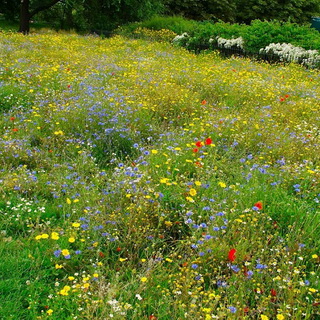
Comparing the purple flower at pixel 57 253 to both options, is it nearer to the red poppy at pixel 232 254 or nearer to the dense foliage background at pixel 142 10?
the red poppy at pixel 232 254

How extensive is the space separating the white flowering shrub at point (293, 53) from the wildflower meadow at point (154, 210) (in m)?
5.54

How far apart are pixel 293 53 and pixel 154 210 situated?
35.2 feet

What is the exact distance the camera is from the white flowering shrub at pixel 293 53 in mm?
11719

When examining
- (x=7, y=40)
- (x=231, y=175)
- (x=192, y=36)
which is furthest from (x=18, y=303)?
(x=192, y=36)

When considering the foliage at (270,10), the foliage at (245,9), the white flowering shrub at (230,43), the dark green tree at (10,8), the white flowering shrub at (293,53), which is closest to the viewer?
the white flowering shrub at (293,53)

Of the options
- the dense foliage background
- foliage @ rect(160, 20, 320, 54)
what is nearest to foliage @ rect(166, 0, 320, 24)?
the dense foliage background

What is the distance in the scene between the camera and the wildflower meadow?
98.5 inches

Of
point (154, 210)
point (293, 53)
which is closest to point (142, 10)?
point (293, 53)

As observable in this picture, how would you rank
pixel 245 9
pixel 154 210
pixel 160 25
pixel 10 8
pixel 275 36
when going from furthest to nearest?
pixel 245 9 → pixel 10 8 → pixel 160 25 → pixel 275 36 → pixel 154 210

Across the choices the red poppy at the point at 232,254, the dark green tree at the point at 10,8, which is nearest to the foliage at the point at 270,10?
the dark green tree at the point at 10,8

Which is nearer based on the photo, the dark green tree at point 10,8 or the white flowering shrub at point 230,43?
the white flowering shrub at point 230,43

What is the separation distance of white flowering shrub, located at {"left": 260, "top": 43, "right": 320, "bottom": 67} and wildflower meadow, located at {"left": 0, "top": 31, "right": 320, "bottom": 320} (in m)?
5.54

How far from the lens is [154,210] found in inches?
133

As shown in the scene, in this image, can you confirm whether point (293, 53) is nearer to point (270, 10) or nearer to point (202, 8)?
point (202, 8)
